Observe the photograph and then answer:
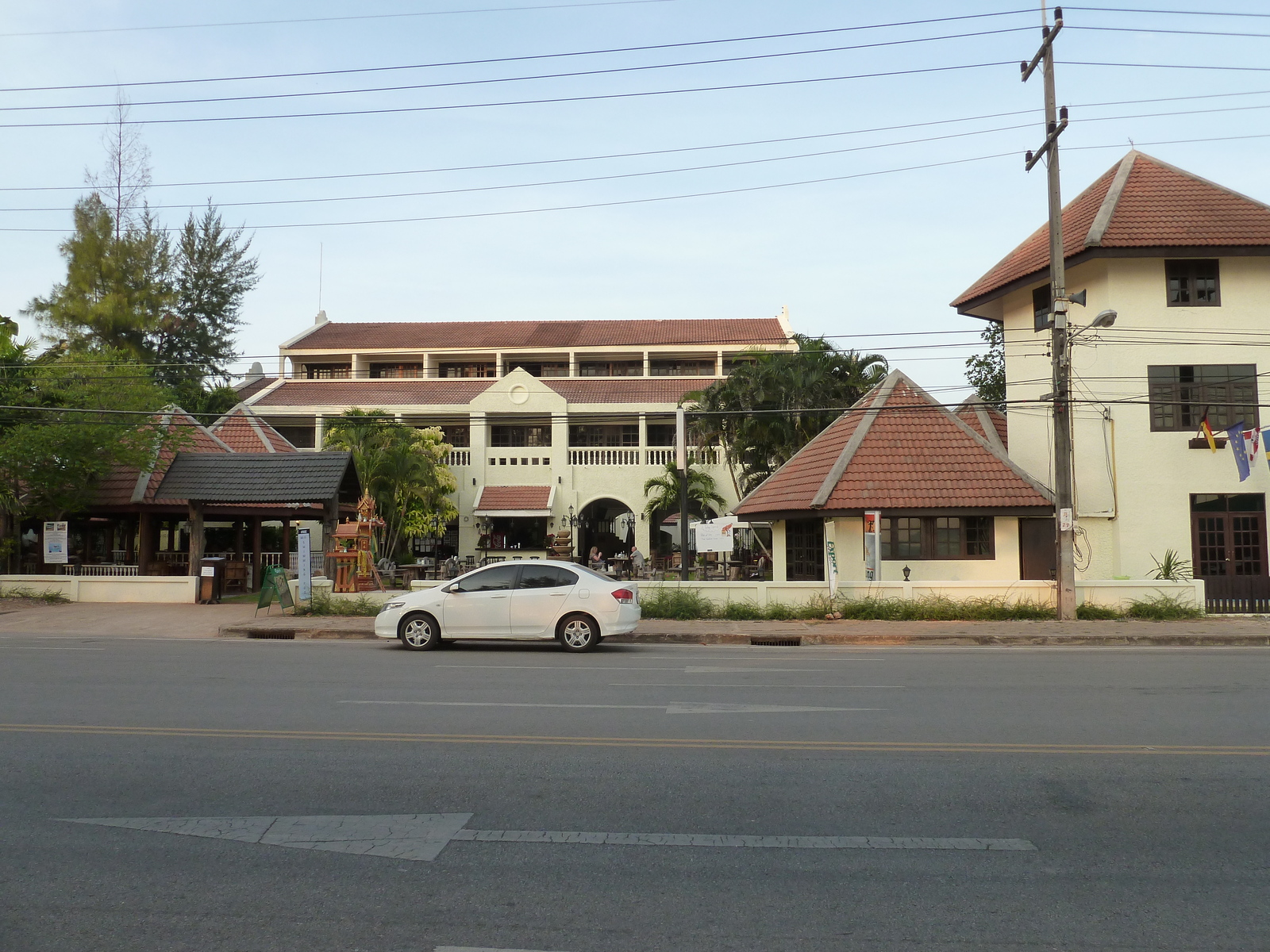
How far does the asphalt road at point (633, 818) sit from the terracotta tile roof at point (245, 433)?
25107mm

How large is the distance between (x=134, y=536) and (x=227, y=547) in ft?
17.1

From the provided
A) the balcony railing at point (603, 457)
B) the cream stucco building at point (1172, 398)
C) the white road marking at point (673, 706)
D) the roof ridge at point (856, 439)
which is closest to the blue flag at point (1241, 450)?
the cream stucco building at point (1172, 398)

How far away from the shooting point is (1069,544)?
21547mm

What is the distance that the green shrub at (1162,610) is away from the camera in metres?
22.4

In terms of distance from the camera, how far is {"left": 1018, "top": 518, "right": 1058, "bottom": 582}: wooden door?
2550 cm

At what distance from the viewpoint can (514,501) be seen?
4362cm

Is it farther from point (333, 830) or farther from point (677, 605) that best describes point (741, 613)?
point (333, 830)

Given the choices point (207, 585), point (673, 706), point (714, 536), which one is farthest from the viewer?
point (207, 585)

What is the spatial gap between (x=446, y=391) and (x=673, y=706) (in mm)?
38978

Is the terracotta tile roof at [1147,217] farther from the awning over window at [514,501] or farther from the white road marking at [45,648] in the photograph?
the white road marking at [45,648]

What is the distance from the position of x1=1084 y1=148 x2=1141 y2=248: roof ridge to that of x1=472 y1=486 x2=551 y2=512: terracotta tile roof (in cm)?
2425

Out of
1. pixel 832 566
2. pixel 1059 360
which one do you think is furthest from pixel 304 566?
pixel 1059 360

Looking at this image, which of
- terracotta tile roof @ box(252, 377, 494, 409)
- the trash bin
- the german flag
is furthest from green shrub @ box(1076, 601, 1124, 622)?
terracotta tile roof @ box(252, 377, 494, 409)

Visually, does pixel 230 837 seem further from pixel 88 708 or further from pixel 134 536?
pixel 134 536
